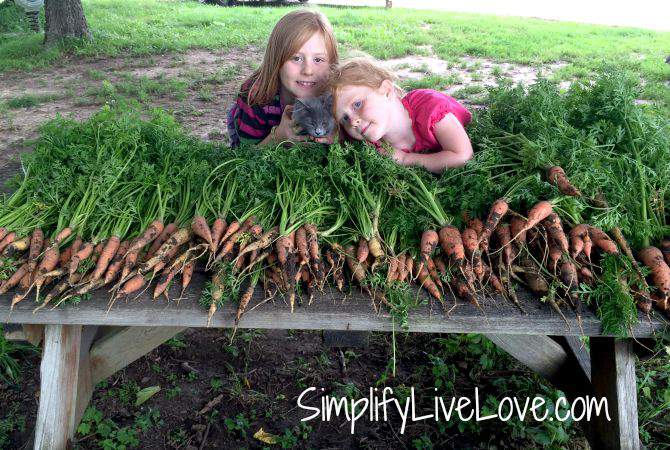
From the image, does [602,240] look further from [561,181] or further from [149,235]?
[149,235]

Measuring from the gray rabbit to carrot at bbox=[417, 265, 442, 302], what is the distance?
2.83 feet

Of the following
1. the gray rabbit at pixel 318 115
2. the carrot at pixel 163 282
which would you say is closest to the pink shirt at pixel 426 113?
the gray rabbit at pixel 318 115

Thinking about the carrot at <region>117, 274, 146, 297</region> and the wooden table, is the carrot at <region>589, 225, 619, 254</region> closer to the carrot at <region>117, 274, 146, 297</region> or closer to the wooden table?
the wooden table

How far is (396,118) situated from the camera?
103 inches

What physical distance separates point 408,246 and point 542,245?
1.81 ft

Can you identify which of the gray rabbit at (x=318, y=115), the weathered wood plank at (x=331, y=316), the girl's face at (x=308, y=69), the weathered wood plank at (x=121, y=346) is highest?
the girl's face at (x=308, y=69)

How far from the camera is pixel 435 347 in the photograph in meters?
3.49

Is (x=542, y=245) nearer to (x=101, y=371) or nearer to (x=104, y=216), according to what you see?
(x=104, y=216)

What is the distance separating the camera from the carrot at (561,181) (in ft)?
6.84

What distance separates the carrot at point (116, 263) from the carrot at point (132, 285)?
0.22ft

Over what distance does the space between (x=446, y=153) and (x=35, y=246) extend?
6.02ft

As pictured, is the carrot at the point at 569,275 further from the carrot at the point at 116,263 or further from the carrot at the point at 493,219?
the carrot at the point at 116,263

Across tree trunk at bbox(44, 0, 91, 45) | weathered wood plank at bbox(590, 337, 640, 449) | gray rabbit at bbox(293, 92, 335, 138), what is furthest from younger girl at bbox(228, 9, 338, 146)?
tree trunk at bbox(44, 0, 91, 45)

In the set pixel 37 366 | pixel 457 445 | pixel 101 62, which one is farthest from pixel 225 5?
pixel 457 445
